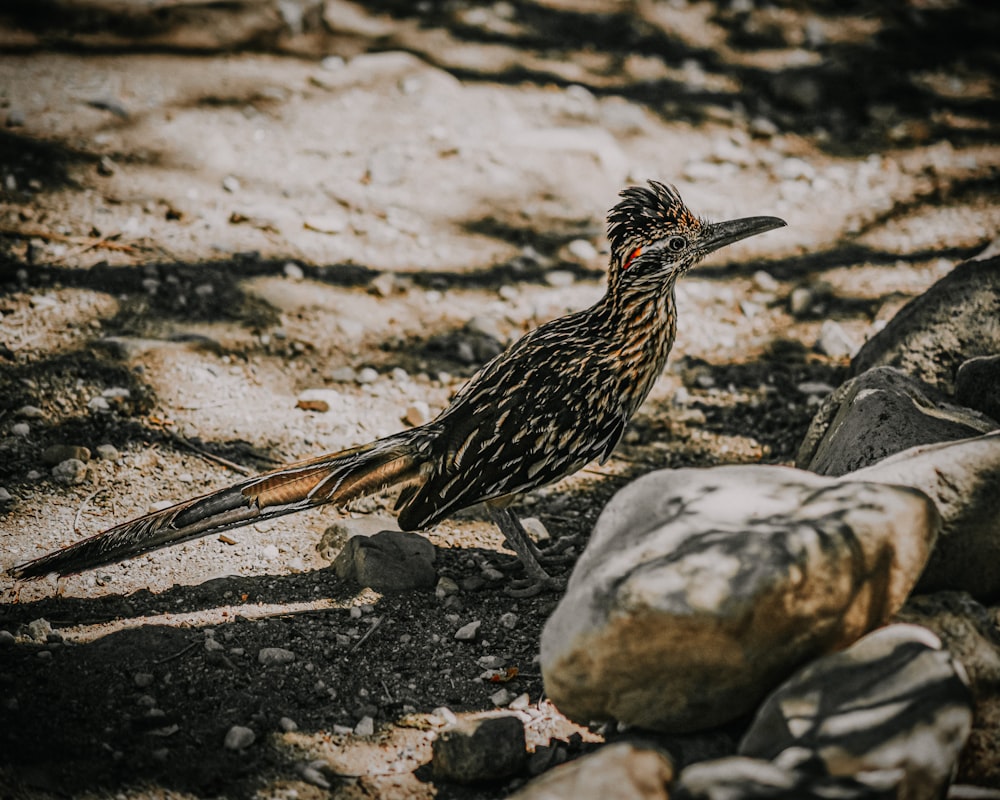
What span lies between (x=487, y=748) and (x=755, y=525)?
1.28 meters

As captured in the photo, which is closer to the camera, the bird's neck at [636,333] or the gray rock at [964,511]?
the gray rock at [964,511]

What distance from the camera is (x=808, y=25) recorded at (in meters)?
11.1

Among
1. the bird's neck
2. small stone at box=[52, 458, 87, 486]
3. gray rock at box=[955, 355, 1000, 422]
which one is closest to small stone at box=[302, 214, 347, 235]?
small stone at box=[52, 458, 87, 486]

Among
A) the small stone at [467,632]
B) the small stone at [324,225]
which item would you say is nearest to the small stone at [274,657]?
the small stone at [467,632]

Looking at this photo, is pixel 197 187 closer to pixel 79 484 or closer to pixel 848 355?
pixel 79 484

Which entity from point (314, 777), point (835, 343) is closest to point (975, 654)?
point (314, 777)

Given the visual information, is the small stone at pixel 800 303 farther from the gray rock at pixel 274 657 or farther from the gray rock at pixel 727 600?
the gray rock at pixel 274 657

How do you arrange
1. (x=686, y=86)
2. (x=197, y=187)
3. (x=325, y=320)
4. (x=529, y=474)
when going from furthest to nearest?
(x=686, y=86)
(x=197, y=187)
(x=325, y=320)
(x=529, y=474)

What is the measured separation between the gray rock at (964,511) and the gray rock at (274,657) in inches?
102

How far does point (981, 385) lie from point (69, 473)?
4.83m

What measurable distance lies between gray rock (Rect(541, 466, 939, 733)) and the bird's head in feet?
5.80

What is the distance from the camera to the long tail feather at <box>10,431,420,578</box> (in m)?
4.31

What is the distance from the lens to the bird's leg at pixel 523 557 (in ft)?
16.1

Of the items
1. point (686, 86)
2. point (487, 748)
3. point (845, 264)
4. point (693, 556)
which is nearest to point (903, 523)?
point (693, 556)
